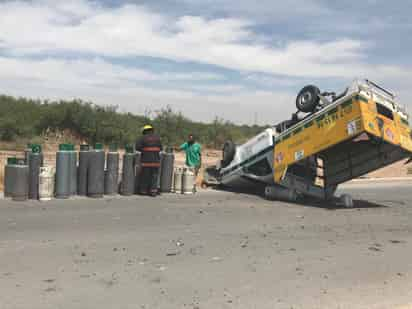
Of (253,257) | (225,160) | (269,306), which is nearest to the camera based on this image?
(269,306)

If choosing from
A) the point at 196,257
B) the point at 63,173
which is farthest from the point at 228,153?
the point at 196,257

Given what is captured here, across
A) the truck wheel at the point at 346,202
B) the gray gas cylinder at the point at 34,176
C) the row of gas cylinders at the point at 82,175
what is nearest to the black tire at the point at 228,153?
the row of gas cylinders at the point at 82,175

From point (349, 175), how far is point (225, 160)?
3.68 m

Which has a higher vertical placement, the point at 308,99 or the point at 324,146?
the point at 308,99

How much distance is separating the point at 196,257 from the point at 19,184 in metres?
4.93

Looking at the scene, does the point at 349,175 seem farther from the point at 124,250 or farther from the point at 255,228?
the point at 124,250

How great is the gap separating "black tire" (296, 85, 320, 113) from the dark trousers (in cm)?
387

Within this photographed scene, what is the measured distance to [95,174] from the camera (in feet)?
34.0

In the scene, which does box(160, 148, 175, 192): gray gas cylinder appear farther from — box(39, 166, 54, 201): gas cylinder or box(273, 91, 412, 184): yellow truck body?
box(39, 166, 54, 201): gas cylinder

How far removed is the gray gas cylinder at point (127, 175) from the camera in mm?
11023

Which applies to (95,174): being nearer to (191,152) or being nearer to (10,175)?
(10,175)

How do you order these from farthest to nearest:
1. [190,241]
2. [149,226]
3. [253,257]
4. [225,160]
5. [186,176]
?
[225,160] → [186,176] → [149,226] → [190,241] → [253,257]

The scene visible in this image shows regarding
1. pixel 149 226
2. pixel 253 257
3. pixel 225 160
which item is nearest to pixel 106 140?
pixel 225 160

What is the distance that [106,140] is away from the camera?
30250mm
